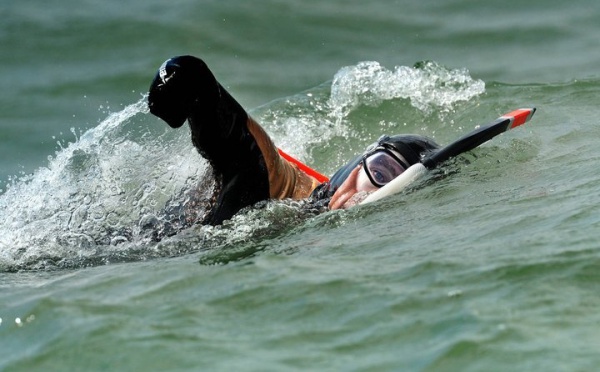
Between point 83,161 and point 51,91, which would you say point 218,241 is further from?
point 51,91

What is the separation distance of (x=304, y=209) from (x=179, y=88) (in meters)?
0.85

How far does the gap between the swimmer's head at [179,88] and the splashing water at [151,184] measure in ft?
1.80

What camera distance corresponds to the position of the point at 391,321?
107 inches

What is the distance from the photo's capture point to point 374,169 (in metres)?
4.45

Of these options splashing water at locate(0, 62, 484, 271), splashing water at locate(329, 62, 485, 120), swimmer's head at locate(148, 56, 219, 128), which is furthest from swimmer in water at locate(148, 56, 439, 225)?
splashing water at locate(329, 62, 485, 120)

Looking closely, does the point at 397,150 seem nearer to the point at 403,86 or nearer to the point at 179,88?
the point at 179,88

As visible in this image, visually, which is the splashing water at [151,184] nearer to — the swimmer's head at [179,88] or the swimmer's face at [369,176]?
the swimmer's face at [369,176]

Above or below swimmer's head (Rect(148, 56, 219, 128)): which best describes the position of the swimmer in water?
below

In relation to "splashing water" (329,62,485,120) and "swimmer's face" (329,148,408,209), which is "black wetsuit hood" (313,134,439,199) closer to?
"swimmer's face" (329,148,408,209)

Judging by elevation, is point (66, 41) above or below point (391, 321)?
above

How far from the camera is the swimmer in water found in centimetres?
391

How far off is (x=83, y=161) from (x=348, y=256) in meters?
2.55

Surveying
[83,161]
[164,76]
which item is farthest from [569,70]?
[164,76]

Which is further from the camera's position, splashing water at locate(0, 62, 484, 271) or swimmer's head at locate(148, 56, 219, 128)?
splashing water at locate(0, 62, 484, 271)
